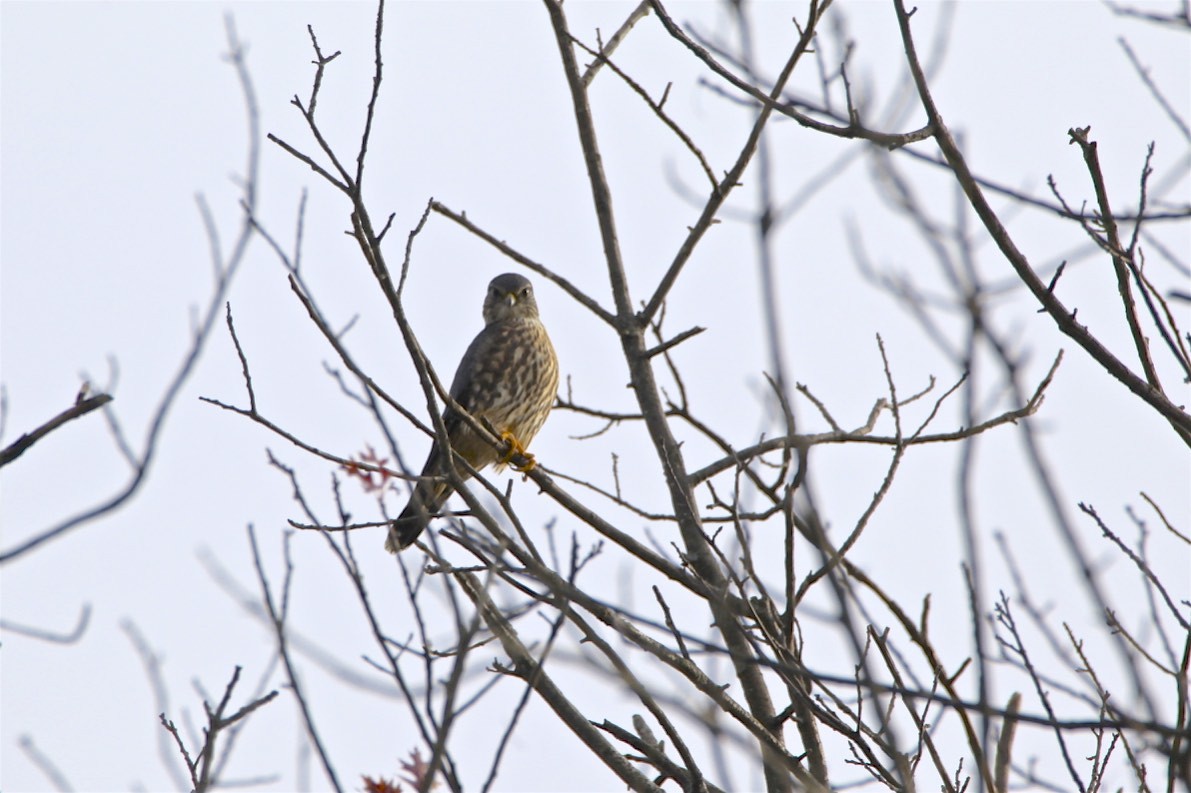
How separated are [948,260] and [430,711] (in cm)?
120

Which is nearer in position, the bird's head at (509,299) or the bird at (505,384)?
the bird at (505,384)

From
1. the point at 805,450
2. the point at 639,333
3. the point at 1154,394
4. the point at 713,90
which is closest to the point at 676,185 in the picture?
the point at 639,333

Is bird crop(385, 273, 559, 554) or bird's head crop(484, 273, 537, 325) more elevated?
bird's head crop(484, 273, 537, 325)

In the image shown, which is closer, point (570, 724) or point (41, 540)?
point (41, 540)

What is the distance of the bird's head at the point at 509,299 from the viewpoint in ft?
24.8

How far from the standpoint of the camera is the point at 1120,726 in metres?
1.61

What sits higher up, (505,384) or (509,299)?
(509,299)

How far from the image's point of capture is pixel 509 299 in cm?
757

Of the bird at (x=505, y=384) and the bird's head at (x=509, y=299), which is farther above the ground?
the bird's head at (x=509, y=299)

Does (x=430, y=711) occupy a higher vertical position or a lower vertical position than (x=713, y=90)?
lower

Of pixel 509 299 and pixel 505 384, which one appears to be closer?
pixel 505 384

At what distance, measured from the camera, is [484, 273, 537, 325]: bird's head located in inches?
298

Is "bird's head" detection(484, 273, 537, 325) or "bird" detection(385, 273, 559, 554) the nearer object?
"bird" detection(385, 273, 559, 554)

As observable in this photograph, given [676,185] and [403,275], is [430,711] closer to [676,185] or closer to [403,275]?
[403,275]
